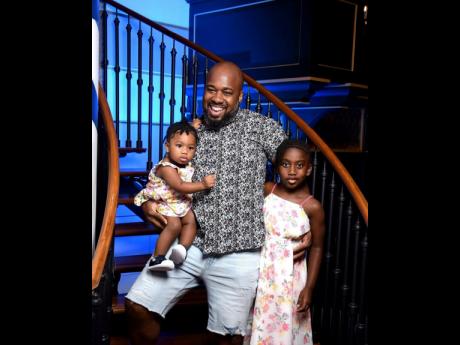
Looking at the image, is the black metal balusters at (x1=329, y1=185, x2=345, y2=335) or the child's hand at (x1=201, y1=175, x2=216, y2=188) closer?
the child's hand at (x1=201, y1=175, x2=216, y2=188)

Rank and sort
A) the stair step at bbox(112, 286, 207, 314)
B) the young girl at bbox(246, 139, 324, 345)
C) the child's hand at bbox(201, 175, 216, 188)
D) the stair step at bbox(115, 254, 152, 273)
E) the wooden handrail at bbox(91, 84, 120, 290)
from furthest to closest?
the stair step at bbox(115, 254, 152, 273) < the stair step at bbox(112, 286, 207, 314) < the young girl at bbox(246, 139, 324, 345) < the child's hand at bbox(201, 175, 216, 188) < the wooden handrail at bbox(91, 84, 120, 290)

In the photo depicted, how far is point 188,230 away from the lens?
2137mm

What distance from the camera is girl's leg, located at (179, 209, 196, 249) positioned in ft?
6.93

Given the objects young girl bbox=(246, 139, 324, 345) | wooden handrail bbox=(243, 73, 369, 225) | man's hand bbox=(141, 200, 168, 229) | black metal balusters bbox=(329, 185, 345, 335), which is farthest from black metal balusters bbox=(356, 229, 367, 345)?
man's hand bbox=(141, 200, 168, 229)

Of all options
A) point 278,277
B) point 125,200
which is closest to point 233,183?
point 278,277

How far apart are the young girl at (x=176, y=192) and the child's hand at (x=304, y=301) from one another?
636mm

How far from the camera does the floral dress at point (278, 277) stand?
224 centimetres

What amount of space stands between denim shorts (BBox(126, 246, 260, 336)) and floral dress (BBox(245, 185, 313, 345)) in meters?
0.12

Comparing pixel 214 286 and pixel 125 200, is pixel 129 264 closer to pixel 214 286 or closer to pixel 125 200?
pixel 125 200

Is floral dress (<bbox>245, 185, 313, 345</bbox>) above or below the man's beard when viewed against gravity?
below

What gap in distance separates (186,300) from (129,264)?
16.1 inches

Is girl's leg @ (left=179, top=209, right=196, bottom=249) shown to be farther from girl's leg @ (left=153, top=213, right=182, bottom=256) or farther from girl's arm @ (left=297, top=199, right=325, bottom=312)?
girl's arm @ (left=297, top=199, right=325, bottom=312)
